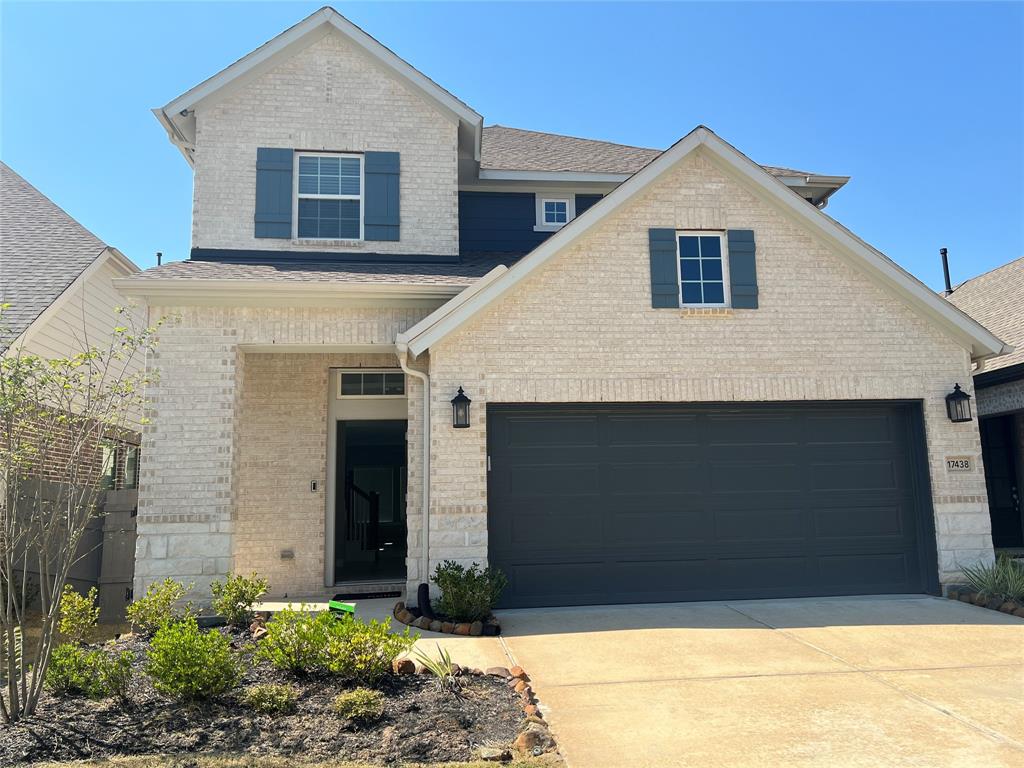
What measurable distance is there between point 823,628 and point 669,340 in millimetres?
3886

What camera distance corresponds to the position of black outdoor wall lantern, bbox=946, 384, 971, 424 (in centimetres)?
984

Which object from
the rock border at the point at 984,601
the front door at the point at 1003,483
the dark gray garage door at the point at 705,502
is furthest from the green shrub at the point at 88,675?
the front door at the point at 1003,483

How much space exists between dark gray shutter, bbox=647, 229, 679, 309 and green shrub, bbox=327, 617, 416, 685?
5.85 meters

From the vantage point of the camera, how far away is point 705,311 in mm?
9867

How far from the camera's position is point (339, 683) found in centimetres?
566

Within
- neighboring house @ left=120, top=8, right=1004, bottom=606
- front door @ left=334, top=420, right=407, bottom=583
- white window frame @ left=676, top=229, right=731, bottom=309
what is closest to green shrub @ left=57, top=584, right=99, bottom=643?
neighboring house @ left=120, top=8, right=1004, bottom=606

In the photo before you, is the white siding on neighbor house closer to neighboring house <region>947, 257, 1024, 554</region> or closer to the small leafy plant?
the small leafy plant

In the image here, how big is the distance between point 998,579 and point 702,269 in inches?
209

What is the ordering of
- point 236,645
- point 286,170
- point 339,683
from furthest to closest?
point 286,170 → point 236,645 → point 339,683

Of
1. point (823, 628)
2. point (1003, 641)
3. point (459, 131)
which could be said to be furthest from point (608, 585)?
point (459, 131)

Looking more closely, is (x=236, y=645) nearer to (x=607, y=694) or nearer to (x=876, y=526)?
(x=607, y=694)

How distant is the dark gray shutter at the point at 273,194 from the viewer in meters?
11.1

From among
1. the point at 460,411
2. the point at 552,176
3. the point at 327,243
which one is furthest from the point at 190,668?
the point at 552,176

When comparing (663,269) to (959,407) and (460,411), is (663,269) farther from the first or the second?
(959,407)
